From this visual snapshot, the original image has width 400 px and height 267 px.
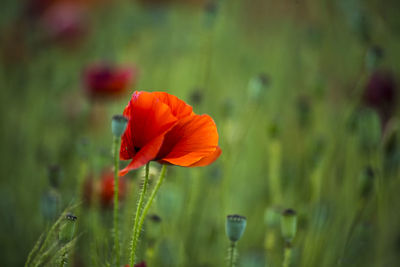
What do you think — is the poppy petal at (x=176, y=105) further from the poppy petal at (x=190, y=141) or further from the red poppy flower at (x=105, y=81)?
the red poppy flower at (x=105, y=81)

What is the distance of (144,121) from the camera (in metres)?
0.37

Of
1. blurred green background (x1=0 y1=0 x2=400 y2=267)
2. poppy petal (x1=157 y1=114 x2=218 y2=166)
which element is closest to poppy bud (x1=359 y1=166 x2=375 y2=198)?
blurred green background (x1=0 y1=0 x2=400 y2=267)

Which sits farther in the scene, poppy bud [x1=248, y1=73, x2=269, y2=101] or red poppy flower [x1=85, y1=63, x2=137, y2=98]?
red poppy flower [x1=85, y1=63, x2=137, y2=98]

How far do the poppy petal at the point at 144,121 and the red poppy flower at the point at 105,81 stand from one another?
582 millimetres

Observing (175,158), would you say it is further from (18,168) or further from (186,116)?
(18,168)

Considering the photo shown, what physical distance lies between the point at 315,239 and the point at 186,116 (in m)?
0.35

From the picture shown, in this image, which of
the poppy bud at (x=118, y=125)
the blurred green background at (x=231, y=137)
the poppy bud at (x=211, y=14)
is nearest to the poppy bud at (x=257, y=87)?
the blurred green background at (x=231, y=137)

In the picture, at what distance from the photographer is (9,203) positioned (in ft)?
2.82

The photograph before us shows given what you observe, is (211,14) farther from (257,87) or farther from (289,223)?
(289,223)

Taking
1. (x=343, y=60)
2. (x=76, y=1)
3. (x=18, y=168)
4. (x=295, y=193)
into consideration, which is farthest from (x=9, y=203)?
(x=76, y=1)

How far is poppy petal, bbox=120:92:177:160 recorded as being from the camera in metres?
0.36

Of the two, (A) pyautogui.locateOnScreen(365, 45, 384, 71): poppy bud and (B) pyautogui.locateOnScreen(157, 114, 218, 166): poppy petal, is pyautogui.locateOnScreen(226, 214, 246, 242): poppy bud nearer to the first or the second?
(B) pyautogui.locateOnScreen(157, 114, 218, 166): poppy petal

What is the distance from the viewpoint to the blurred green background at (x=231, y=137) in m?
0.61

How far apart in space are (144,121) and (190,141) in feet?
0.15
